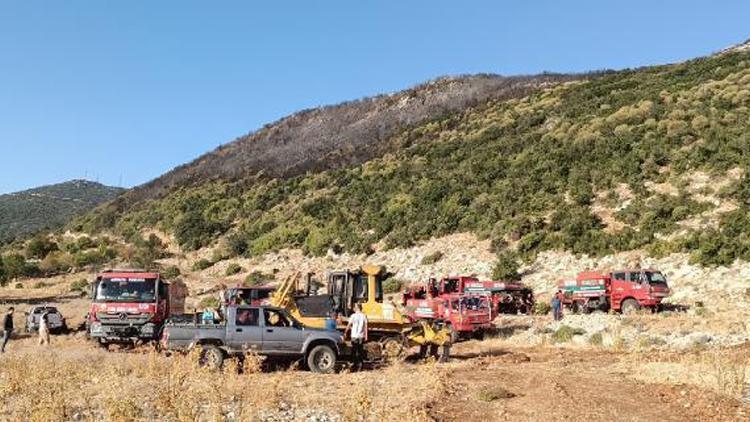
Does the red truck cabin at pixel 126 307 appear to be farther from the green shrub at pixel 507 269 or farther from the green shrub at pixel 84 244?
the green shrub at pixel 84 244

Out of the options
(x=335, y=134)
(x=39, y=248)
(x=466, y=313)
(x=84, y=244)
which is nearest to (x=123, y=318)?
(x=466, y=313)

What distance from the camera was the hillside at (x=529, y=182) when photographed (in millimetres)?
35347

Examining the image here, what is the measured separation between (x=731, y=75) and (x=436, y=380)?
45267 mm

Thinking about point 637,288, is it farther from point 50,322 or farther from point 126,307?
point 50,322

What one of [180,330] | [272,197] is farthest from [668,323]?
[272,197]

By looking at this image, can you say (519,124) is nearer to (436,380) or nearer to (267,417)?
(436,380)

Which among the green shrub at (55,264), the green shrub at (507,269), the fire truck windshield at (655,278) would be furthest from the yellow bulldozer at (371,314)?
the green shrub at (55,264)

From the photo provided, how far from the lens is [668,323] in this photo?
76.5ft

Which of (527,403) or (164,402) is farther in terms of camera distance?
(527,403)

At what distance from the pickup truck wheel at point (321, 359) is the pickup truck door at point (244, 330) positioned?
1.29m

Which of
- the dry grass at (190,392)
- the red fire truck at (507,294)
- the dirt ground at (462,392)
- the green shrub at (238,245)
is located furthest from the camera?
the green shrub at (238,245)

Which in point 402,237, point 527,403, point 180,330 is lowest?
point 527,403

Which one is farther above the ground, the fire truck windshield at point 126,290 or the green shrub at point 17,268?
the green shrub at point 17,268

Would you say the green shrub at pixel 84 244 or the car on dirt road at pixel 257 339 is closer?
the car on dirt road at pixel 257 339
